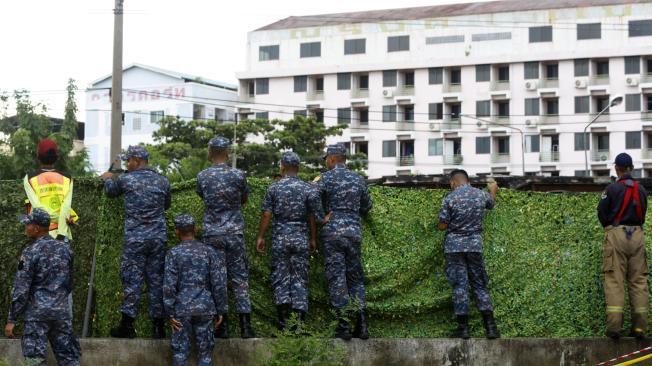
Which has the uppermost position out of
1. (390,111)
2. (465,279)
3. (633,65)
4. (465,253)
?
(633,65)

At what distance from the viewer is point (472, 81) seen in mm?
79375

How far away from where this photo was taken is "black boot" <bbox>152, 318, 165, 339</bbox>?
10.9 meters

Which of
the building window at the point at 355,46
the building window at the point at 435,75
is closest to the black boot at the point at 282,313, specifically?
the building window at the point at 435,75

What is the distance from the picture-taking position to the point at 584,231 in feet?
39.2

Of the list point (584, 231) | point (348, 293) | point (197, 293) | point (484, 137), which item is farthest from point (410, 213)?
point (484, 137)

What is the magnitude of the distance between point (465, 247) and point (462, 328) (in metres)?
0.86

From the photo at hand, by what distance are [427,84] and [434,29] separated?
419cm

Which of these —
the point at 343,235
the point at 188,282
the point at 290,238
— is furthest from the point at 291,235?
the point at 188,282

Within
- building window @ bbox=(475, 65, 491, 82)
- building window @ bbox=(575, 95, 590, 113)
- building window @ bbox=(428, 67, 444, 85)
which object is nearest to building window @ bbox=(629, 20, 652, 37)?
building window @ bbox=(575, 95, 590, 113)

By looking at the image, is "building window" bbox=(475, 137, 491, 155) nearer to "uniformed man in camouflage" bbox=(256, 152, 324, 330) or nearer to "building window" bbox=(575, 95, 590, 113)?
"building window" bbox=(575, 95, 590, 113)

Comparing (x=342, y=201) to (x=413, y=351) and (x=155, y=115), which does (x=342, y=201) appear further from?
(x=155, y=115)

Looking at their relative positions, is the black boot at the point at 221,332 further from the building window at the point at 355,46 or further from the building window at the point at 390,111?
the building window at the point at 355,46

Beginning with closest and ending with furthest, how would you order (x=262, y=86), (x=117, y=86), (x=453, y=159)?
(x=117, y=86)
(x=453, y=159)
(x=262, y=86)

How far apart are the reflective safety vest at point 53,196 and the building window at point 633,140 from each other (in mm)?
69215
